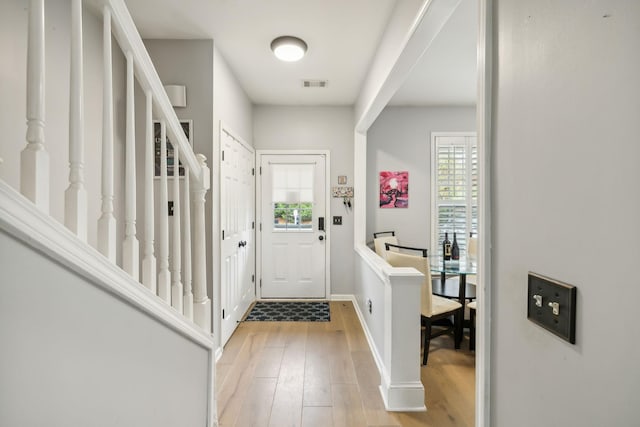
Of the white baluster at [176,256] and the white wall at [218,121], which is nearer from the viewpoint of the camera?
the white baluster at [176,256]

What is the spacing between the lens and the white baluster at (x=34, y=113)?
69 centimetres

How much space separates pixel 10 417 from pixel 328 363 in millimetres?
2277

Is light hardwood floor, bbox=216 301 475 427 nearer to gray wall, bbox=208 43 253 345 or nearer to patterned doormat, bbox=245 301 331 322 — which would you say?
patterned doormat, bbox=245 301 331 322

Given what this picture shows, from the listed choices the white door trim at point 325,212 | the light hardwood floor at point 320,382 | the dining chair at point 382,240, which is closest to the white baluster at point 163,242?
the light hardwood floor at point 320,382

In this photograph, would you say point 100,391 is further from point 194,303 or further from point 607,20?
point 607,20

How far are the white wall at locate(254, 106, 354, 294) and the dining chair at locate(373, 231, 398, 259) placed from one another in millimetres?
402

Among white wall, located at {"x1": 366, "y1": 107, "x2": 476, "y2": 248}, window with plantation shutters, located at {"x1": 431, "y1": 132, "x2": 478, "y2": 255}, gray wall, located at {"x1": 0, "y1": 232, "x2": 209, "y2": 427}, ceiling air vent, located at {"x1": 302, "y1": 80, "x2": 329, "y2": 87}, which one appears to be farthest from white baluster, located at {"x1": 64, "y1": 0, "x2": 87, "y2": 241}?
window with plantation shutters, located at {"x1": 431, "y1": 132, "x2": 478, "y2": 255}

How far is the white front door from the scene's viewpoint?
4328 millimetres

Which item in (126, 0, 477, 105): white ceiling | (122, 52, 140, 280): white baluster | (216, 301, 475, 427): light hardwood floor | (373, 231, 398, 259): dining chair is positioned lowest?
(216, 301, 475, 427): light hardwood floor

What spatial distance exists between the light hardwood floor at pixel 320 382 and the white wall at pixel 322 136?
4.74 feet

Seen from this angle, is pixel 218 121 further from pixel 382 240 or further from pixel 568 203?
pixel 568 203

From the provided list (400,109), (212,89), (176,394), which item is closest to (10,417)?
(176,394)

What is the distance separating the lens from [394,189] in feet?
14.2

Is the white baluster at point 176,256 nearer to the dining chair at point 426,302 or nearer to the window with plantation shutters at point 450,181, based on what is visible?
the dining chair at point 426,302
